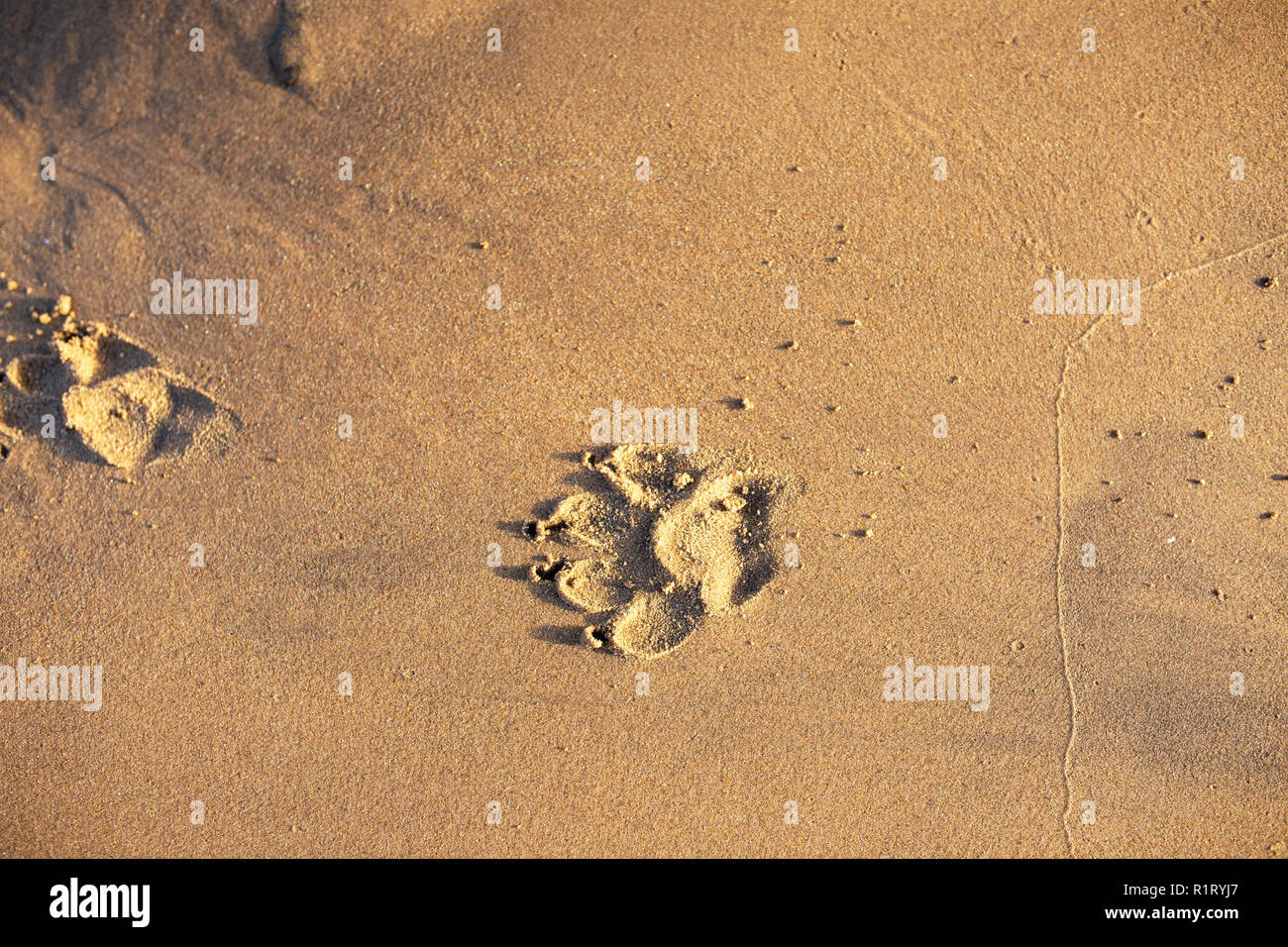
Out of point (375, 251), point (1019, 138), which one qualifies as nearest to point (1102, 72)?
point (1019, 138)

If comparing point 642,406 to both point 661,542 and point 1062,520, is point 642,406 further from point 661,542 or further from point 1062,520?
point 1062,520

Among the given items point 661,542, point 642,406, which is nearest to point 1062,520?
point 661,542

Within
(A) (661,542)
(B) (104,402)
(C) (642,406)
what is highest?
(B) (104,402)

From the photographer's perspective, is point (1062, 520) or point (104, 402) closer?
point (104, 402)

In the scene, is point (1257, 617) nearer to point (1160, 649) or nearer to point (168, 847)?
point (1160, 649)

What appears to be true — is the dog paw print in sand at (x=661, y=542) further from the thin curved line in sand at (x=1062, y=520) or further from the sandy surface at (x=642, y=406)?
the thin curved line in sand at (x=1062, y=520)

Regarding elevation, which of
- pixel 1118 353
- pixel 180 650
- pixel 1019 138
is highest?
pixel 1019 138
